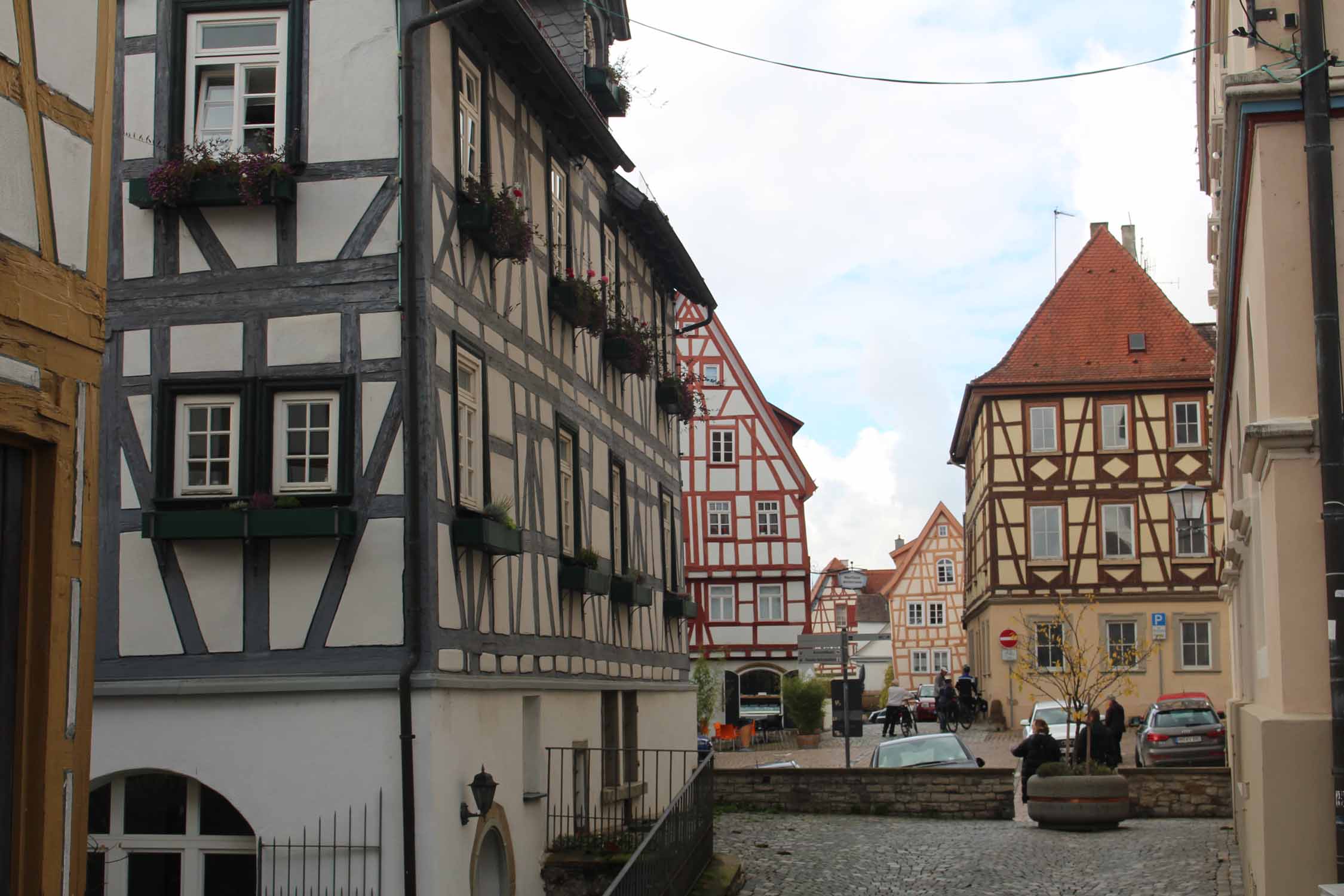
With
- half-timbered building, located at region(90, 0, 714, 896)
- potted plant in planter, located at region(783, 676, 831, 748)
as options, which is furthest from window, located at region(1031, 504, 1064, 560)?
half-timbered building, located at region(90, 0, 714, 896)

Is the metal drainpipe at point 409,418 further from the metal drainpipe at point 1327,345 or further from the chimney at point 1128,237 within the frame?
the chimney at point 1128,237

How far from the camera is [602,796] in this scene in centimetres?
1881

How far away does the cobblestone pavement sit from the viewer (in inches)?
665

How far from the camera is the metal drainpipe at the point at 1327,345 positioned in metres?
9.76

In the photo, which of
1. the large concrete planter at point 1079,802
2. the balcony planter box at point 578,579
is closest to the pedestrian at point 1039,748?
the large concrete planter at point 1079,802

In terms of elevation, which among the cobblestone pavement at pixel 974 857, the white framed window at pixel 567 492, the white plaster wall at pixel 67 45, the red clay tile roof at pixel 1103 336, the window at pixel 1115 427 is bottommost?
the cobblestone pavement at pixel 974 857

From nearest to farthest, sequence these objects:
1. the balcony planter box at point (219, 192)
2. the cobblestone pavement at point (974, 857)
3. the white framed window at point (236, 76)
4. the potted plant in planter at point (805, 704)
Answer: the balcony planter box at point (219, 192) < the white framed window at point (236, 76) < the cobblestone pavement at point (974, 857) < the potted plant in planter at point (805, 704)

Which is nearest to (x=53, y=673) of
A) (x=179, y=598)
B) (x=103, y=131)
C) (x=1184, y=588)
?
(x=103, y=131)

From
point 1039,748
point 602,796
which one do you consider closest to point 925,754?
point 1039,748

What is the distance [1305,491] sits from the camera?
1031 centimetres

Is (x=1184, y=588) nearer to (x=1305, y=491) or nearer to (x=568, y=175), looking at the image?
(x=568, y=175)

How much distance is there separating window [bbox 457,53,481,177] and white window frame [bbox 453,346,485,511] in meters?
1.71

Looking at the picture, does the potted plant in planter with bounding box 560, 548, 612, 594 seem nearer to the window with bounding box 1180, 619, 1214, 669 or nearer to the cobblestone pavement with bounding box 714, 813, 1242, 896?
the cobblestone pavement with bounding box 714, 813, 1242, 896

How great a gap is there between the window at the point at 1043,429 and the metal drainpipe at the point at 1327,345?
3915 cm
